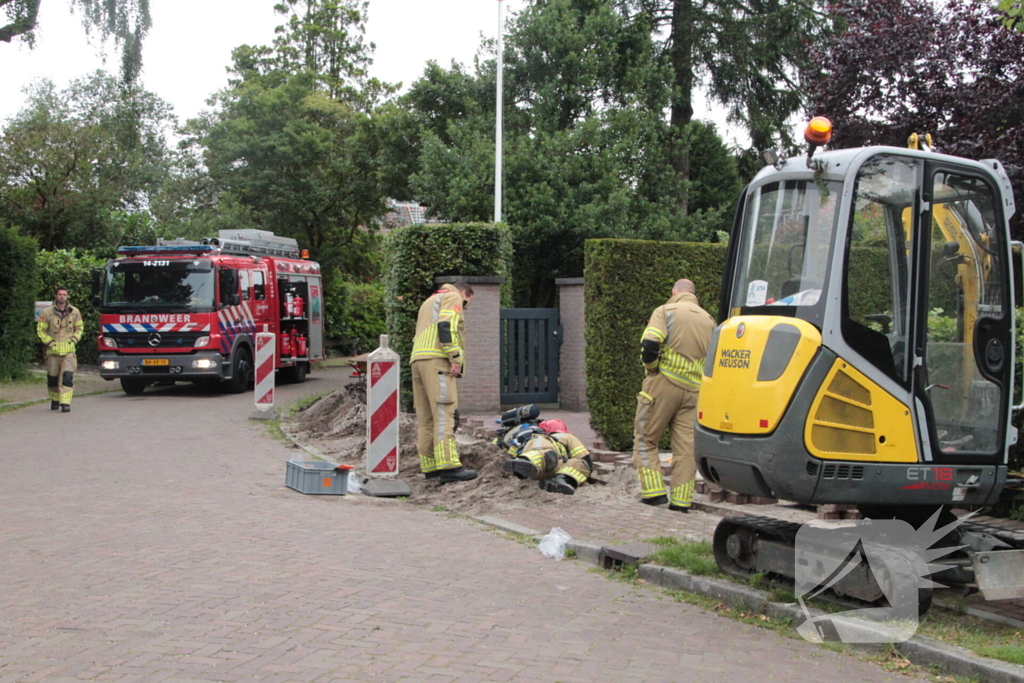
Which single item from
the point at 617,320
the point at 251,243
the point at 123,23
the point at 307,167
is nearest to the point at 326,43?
the point at 307,167

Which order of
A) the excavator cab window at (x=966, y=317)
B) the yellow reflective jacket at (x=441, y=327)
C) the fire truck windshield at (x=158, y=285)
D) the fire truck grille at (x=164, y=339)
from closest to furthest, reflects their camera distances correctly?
the excavator cab window at (x=966, y=317), the yellow reflective jacket at (x=441, y=327), the fire truck grille at (x=164, y=339), the fire truck windshield at (x=158, y=285)

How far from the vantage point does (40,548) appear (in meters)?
7.06

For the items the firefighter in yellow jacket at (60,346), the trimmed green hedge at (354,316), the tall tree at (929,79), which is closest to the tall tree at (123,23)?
the firefighter in yellow jacket at (60,346)

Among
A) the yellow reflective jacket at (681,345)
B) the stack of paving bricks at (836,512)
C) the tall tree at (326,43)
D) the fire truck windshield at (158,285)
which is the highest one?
the tall tree at (326,43)

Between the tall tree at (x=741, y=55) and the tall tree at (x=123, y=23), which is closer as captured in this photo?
the tall tree at (x=123, y=23)

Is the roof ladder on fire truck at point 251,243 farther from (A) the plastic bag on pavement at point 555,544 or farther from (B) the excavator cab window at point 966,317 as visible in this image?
(B) the excavator cab window at point 966,317

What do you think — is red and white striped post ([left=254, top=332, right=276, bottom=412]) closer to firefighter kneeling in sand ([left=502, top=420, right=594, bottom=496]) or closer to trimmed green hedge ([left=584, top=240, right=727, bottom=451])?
trimmed green hedge ([left=584, top=240, right=727, bottom=451])

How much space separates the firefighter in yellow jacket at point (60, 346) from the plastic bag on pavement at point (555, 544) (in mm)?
11768

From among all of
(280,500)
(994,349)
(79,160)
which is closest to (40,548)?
(280,500)

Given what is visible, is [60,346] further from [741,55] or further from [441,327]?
[741,55]

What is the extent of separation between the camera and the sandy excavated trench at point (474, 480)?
29.7 ft

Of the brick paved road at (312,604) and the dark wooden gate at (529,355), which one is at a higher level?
the dark wooden gate at (529,355)

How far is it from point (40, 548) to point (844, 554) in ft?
17.4

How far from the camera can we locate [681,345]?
8477mm
